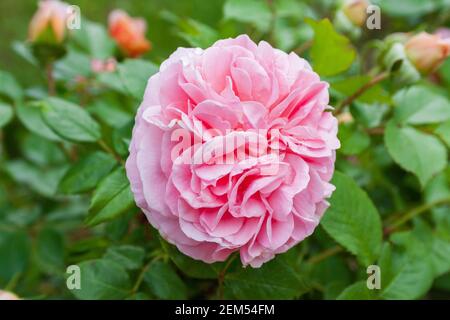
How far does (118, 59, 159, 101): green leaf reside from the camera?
62 cm

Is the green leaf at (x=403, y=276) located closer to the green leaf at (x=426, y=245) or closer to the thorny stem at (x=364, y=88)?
the green leaf at (x=426, y=245)

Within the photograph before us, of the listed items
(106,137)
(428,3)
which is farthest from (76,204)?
(428,3)

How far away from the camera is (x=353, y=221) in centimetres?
61

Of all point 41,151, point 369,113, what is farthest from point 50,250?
point 369,113

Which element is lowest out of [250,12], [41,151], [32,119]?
[41,151]

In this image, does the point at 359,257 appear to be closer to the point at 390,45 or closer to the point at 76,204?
the point at 390,45

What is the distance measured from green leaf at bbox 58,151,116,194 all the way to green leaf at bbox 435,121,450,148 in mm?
358

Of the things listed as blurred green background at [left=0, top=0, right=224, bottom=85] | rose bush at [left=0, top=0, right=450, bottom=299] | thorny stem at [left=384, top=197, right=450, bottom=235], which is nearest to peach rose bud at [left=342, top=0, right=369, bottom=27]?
rose bush at [left=0, top=0, right=450, bottom=299]

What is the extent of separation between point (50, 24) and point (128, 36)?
169mm

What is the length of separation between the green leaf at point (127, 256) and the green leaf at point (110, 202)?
0.10 meters

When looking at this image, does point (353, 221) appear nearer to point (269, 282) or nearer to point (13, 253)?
point (269, 282)

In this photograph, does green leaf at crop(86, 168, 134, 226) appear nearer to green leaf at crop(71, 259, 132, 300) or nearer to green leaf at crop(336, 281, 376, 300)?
green leaf at crop(71, 259, 132, 300)

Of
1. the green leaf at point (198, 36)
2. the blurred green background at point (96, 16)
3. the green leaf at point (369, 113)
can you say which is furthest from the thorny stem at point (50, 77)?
the blurred green background at point (96, 16)

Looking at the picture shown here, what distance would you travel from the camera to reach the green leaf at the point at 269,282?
562mm
